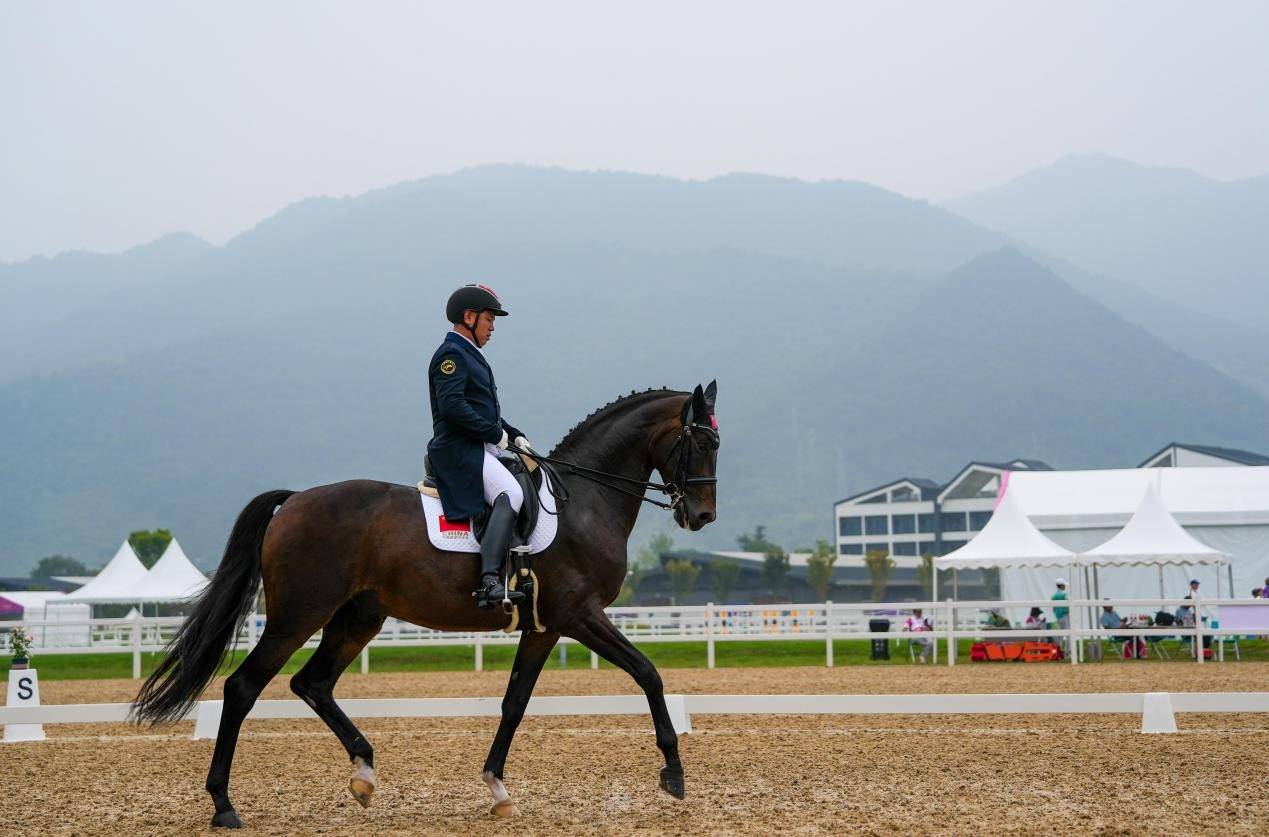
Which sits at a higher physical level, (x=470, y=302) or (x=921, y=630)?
(x=470, y=302)

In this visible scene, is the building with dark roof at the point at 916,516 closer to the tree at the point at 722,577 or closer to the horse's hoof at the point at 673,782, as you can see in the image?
the tree at the point at 722,577

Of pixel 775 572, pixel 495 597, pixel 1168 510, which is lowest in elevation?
pixel 495 597

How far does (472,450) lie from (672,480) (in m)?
1.31

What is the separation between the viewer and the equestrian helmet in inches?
323

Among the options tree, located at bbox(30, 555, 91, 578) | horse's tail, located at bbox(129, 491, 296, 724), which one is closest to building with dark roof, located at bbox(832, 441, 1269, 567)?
tree, located at bbox(30, 555, 91, 578)

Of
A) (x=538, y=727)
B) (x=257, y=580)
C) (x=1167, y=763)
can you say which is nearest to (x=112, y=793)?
(x=257, y=580)

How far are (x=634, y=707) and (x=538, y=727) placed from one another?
262 cm

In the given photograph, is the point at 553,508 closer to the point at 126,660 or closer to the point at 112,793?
the point at 112,793

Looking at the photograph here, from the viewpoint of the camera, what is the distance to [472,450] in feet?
26.0

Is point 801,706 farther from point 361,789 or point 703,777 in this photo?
point 361,789

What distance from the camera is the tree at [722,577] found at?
9175cm

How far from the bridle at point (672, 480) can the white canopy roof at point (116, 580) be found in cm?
3143

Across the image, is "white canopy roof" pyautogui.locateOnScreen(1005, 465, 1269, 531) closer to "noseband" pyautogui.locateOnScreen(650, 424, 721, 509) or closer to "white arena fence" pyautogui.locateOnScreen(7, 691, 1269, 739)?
"white arena fence" pyautogui.locateOnScreen(7, 691, 1269, 739)

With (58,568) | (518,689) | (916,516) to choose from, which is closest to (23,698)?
(518,689)
